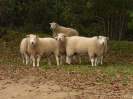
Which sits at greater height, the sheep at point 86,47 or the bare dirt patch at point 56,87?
the sheep at point 86,47

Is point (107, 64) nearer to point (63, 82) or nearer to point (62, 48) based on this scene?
point (62, 48)

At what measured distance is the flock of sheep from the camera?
20484 mm

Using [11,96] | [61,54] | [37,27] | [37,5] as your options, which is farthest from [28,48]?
[37,27]

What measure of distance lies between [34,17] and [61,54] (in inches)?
646

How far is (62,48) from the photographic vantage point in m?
21.8

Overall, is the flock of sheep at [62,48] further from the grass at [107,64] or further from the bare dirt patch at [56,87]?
the bare dirt patch at [56,87]

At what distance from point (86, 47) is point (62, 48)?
1263mm

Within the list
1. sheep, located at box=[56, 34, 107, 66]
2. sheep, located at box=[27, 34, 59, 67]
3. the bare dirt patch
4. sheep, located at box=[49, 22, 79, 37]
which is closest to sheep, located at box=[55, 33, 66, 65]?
sheep, located at box=[56, 34, 107, 66]

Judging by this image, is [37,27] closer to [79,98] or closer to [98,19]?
[98,19]

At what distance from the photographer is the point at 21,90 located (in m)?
14.8

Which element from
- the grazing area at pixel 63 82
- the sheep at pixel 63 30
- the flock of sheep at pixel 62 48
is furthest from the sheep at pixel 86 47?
the sheep at pixel 63 30

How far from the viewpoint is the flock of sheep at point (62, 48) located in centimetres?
2048

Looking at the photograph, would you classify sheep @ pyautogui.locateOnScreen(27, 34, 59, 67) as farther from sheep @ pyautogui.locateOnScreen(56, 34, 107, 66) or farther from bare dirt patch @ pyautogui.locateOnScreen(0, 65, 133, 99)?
bare dirt patch @ pyautogui.locateOnScreen(0, 65, 133, 99)

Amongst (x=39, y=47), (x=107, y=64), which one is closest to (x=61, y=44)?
(x=39, y=47)
